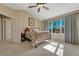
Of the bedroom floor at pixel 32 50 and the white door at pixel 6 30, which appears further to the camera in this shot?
the white door at pixel 6 30

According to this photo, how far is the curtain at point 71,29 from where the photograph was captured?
5.91m

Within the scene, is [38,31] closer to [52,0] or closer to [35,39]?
[35,39]

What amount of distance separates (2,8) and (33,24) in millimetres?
1492

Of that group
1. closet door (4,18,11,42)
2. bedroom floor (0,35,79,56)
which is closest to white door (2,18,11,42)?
closet door (4,18,11,42)

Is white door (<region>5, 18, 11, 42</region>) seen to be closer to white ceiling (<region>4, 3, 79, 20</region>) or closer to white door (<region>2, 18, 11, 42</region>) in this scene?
white door (<region>2, 18, 11, 42</region>)

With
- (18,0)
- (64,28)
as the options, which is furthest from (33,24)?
(64,28)

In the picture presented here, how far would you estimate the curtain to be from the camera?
19.4 ft

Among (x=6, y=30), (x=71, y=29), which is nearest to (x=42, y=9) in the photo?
(x=6, y=30)

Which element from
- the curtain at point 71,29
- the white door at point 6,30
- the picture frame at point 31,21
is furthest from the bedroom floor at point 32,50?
the curtain at point 71,29

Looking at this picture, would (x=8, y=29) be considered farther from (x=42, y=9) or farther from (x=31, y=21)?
(x=42, y=9)

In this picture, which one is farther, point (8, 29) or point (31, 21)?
point (8, 29)

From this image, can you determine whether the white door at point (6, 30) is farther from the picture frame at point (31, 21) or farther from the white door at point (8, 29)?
the picture frame at point (31, 21)

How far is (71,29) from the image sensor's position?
6.14 meters

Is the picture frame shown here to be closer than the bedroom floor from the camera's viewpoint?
No
